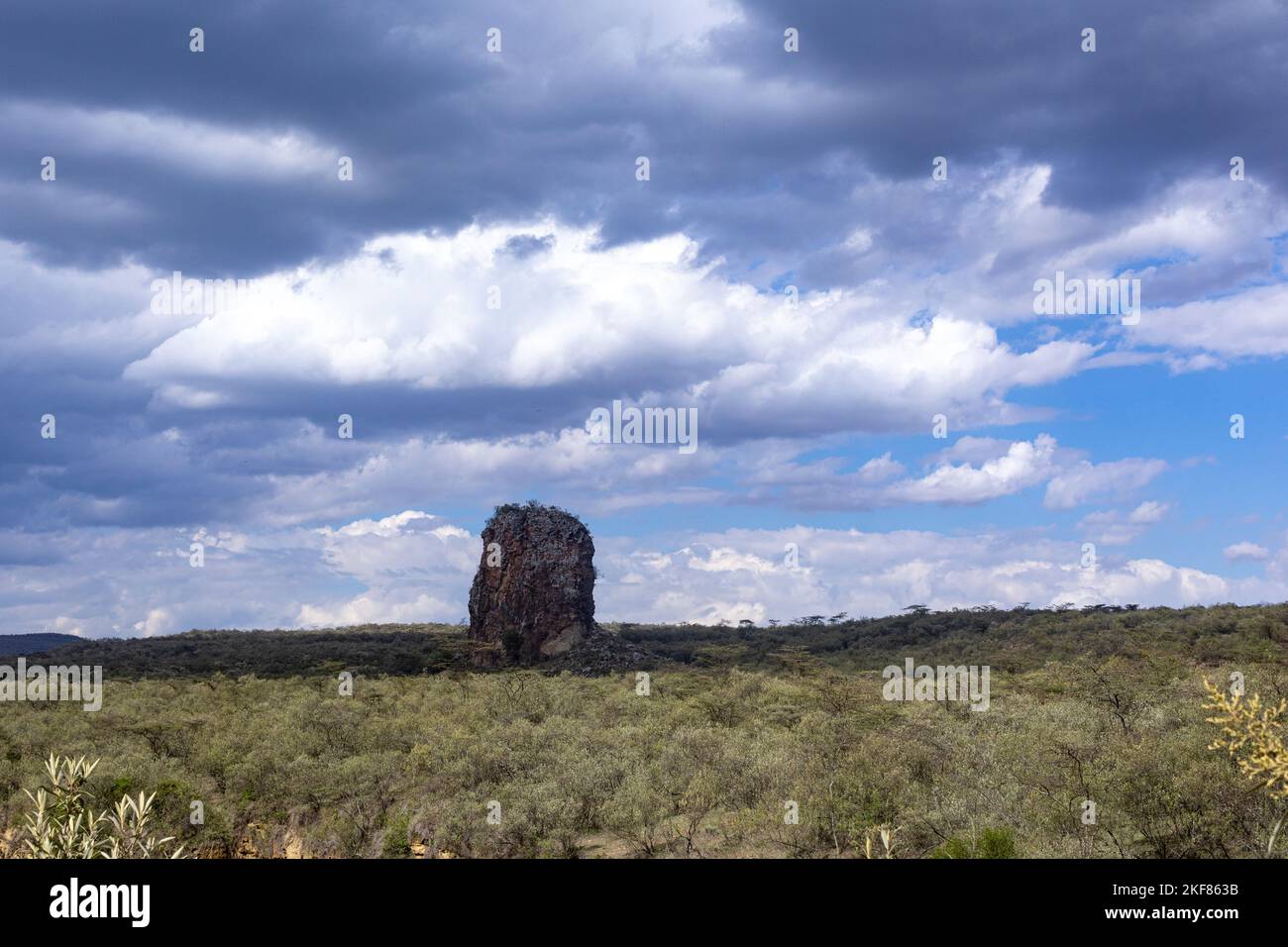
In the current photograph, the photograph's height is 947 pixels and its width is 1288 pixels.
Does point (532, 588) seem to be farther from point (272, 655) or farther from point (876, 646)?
point (876, 646)

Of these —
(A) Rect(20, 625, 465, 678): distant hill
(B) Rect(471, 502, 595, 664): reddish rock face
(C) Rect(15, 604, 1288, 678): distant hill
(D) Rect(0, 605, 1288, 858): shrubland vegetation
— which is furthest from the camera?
(B) Rect(471, 502, 595, 664): reddish rock face

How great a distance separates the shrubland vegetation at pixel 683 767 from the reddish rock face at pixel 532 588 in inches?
846

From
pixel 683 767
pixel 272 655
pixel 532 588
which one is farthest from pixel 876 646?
pixel 683 767

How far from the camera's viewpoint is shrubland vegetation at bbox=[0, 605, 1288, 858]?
18141 mm

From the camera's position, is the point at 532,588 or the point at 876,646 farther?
the point at 876,646

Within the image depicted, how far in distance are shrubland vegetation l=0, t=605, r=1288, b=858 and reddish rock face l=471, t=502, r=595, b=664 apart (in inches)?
846

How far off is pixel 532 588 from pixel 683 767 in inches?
1695

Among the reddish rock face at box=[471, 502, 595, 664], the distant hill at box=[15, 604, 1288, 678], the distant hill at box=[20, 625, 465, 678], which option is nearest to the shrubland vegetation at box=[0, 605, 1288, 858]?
the distant hill at box=[15, 604, 1288, 678]

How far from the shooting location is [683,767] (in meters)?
25.3

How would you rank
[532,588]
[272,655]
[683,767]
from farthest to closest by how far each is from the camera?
1. [272,655]
2. [532,588]
3. [683,767]

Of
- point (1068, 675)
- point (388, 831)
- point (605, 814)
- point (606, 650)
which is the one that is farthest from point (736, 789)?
point (606, 650)

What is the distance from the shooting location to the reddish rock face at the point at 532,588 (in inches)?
2603

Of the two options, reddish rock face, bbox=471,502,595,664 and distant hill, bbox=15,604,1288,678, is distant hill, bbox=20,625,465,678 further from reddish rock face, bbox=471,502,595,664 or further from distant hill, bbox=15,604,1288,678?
reddish rock face, bbox=471,502,595,664

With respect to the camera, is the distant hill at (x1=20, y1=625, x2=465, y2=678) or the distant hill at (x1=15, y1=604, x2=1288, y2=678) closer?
the distant hill at (x1=15, y1=604, x2=1288, y2=678)
